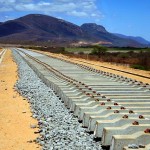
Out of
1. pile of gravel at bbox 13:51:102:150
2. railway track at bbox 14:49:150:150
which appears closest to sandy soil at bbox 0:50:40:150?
pile of gravel at bbox 13:51:102:150

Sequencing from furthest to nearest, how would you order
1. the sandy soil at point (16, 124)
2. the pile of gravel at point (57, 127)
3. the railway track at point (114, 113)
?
1. the sandy soil at point (16, 124)
2. the pile of gravel at point (57, 127)
3. the railway track at point (114, 113)

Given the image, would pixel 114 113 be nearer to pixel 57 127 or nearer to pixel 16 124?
pixel 57 127

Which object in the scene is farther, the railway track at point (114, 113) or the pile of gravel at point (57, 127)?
the pile of gravel at point (57, 127)

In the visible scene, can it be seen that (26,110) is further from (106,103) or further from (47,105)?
(106,103)

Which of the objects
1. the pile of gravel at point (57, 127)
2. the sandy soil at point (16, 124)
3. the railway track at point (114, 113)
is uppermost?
the railway track at point (114, 113)

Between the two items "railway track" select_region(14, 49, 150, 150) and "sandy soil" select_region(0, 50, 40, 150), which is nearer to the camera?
"railway track" select_region(14, 49, 150, 150)

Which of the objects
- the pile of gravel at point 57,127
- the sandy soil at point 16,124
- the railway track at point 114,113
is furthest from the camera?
the sandy soil at point 16,124

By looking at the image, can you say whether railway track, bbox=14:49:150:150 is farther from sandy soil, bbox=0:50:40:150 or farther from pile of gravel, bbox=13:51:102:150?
sandy soil, bbox=0:50:40:150

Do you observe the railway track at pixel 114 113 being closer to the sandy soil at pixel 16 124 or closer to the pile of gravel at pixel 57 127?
the pile of gravel at pixel 57 127

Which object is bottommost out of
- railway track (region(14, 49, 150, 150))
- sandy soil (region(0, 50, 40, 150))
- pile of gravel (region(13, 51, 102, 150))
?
sandy soil (region(0, 50, 40, 150))

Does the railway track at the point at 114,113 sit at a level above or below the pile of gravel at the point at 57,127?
above

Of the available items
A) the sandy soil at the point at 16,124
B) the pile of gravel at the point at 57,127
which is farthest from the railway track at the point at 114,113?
the sandy soil at the point at 16,124

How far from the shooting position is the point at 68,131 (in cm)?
740

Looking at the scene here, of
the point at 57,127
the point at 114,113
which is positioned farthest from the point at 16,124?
the point at 114,113
